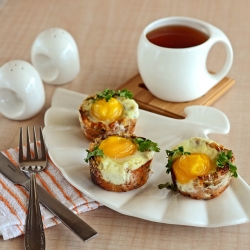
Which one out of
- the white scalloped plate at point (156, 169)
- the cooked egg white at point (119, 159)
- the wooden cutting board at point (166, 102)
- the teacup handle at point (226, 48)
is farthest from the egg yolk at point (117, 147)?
the teacup handle at point (226, 48)

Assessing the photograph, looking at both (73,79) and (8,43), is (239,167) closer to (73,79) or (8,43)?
(73,79)

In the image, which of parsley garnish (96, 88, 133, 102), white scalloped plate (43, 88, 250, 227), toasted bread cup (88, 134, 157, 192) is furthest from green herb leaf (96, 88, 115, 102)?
toasted bread cup (88, 134, 157, 192)

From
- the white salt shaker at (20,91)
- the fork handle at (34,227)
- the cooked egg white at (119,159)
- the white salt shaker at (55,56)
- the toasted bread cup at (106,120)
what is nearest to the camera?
the fork handle at (34,227)

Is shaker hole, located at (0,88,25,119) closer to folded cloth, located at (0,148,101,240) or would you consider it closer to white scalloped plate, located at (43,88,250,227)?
white scalloped plate, located at (43,88,250,227)

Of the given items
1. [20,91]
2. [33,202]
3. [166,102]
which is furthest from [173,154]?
[20,91]

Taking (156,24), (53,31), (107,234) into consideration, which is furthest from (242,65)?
(107,234)

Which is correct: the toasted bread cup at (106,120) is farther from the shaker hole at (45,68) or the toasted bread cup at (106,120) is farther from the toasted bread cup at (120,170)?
the shaker hole at (45,68)
